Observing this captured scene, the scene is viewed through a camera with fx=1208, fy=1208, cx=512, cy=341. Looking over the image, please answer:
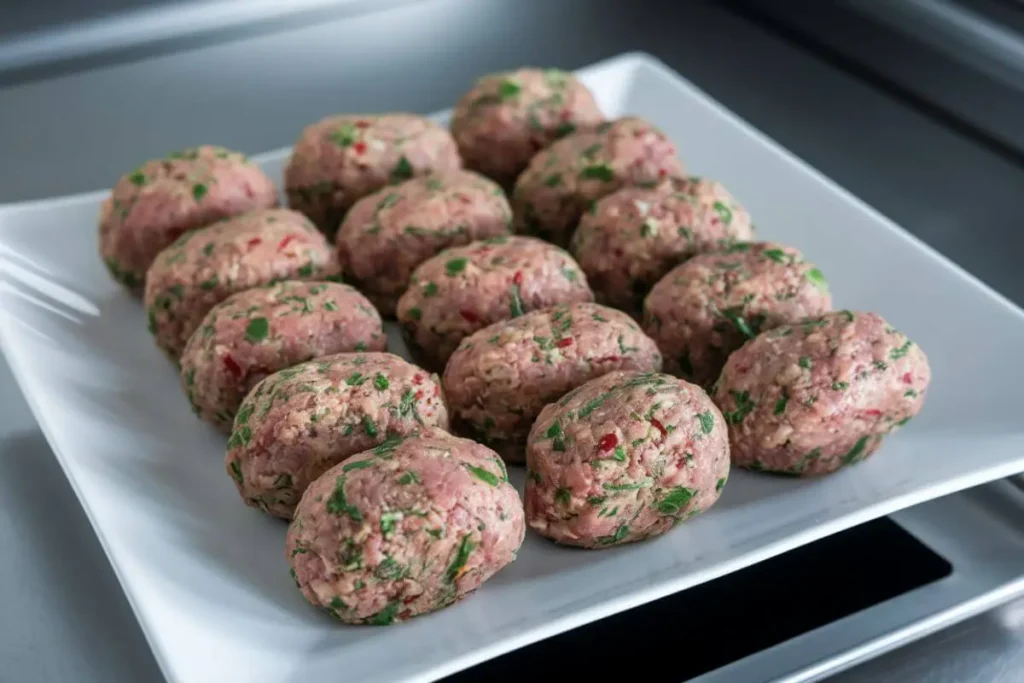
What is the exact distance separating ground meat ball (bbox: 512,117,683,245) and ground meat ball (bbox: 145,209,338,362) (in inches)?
17.5

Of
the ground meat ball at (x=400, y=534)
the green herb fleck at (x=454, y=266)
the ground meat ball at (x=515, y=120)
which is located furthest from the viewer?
the ground meat ball at (x=515, y=120)

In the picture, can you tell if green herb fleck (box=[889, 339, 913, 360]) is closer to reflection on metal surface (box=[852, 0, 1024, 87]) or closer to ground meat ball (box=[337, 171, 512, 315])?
ground meat ball (box=[337, 171, 512, 315])

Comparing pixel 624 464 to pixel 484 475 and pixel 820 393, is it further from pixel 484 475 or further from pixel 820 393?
pixel 820 393

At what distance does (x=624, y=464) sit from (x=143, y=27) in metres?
2.55

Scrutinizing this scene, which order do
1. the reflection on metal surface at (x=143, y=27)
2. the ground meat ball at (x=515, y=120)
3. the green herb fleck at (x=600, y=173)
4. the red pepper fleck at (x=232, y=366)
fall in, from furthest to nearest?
the reflection on metal surface at (x=143, y=27) → the ground meat ball at (x=515, y=120) → the green herb fleck at (x=600, y=173) → the red pepper fleck at (x=232, y=366)

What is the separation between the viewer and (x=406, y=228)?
2.14 m

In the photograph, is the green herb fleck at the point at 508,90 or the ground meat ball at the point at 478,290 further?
the green herb fleck at the point at 508,90

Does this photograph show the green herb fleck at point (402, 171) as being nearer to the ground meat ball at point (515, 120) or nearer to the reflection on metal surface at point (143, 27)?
the ground meat ball at point (515, 120)

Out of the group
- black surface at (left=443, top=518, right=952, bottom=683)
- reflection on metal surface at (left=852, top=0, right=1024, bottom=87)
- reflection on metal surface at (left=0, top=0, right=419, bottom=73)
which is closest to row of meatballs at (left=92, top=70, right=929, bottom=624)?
black surface at (left=443, top=518, right=952, bottom=683)

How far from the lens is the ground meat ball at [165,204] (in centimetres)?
220

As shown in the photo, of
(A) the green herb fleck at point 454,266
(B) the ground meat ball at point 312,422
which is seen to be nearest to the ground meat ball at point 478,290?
(A) the green herb fleck at point 454,266

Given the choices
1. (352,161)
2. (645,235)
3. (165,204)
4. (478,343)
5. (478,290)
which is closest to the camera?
(478,343)

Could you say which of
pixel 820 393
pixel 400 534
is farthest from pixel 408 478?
pixel 820 393

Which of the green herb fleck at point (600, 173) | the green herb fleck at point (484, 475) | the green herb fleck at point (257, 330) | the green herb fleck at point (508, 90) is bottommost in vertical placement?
the green herb fleck at point (257, 330)
